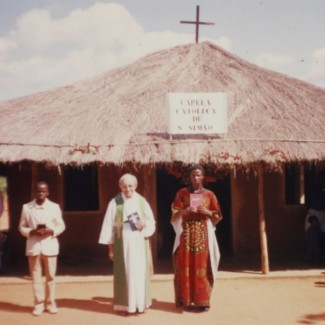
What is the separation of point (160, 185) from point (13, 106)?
4065 mm

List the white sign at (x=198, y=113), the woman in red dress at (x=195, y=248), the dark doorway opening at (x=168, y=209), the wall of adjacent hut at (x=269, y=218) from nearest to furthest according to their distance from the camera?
1. the woman in red dress at (x=195, y=248)
2. the white sign at (x=198, y=113)
3. the wall of adjacent hut at (x=269, y=218)
4. the dark doorway opening at (x=168, y=209)

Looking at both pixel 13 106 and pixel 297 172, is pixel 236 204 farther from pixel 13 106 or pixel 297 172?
pixel 13 106

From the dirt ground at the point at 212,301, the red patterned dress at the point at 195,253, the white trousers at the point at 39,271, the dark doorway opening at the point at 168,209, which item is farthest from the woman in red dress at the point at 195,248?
the dark doorway opening at the point at 168,209

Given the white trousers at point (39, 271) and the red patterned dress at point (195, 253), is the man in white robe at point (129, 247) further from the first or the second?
the white trousers at point (39, 271)

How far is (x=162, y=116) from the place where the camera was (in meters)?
9.01

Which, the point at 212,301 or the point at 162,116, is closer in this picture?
the point at 212,301

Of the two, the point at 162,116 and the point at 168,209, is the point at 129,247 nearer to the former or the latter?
the point at 162,116

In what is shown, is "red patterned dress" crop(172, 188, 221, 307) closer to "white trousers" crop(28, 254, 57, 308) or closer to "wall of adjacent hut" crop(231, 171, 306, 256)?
"white trousers" crop(28, 254, 57, 308)

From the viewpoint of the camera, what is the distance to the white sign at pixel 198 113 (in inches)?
310

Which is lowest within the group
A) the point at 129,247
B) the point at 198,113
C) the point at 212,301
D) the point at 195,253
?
the point at 212,301

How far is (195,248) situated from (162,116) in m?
3.96

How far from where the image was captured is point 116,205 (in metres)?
5.64

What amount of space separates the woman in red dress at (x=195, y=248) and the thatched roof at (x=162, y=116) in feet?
7.05

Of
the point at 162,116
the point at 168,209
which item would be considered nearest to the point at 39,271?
the point at 162,116
